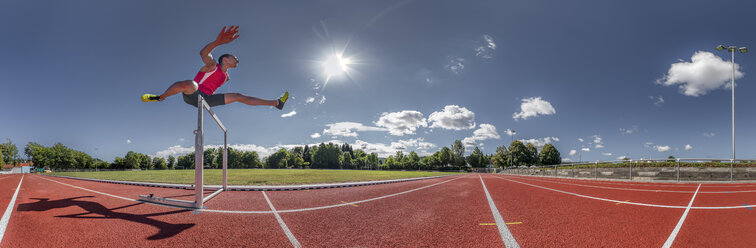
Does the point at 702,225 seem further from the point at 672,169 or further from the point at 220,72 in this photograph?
the point at 672,169

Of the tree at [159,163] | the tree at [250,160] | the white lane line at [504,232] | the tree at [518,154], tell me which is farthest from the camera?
the tree at [159,163]

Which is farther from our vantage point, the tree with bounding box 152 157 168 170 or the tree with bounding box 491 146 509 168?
the tree with bounding box 152 157 168 170

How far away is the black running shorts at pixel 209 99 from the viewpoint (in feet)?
19.1

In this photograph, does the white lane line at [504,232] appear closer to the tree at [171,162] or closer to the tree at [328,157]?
the tree at [328,157]

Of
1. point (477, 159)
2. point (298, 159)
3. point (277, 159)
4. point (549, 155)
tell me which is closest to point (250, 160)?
point (277, 159)

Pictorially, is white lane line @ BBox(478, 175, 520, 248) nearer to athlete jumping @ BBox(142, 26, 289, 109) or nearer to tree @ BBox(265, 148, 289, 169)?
athlete jumping @ BBox(142, 26, 289, 109)

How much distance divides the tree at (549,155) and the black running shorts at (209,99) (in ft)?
221

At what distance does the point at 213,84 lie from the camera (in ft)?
19.5

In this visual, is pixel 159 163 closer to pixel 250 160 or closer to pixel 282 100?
pixel 250 160

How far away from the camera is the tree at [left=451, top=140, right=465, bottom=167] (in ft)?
287

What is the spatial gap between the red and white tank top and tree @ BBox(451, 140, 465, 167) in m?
87.7

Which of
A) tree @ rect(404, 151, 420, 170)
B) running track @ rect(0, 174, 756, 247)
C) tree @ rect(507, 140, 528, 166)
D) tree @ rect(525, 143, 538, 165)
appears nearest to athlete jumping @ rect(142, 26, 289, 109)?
running track @ rect(0, 174, 756, 247)

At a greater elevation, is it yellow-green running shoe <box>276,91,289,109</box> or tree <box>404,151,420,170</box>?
yellow-green running shoe <box>276,91,289,109</box>

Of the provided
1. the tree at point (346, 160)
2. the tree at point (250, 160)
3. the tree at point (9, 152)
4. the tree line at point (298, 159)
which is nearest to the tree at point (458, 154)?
Answer: the tree line at point (298, 159)
